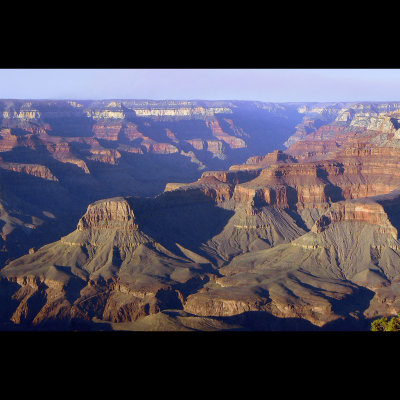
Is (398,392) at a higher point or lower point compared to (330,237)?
lower

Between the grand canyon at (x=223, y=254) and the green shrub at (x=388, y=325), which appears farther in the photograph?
the grand canyon at (x=223, y=254)

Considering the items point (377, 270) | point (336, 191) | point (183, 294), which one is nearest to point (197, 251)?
point (183, 294)

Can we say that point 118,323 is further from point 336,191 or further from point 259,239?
point 336,191

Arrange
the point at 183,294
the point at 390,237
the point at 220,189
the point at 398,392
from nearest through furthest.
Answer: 1. the point at 398,392
2. the point at 183,294
3. the point at 390,237
4. the point at 220,189

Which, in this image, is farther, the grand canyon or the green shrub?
the grand canyon

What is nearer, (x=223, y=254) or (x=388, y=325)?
(x=388, y=325)

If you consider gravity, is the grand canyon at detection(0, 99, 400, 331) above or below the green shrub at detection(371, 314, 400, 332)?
above

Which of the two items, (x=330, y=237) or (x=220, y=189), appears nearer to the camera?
(x=330, y=237)

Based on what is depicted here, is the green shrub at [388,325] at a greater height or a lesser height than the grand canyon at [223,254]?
lesser

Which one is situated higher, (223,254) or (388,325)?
(223,254)
